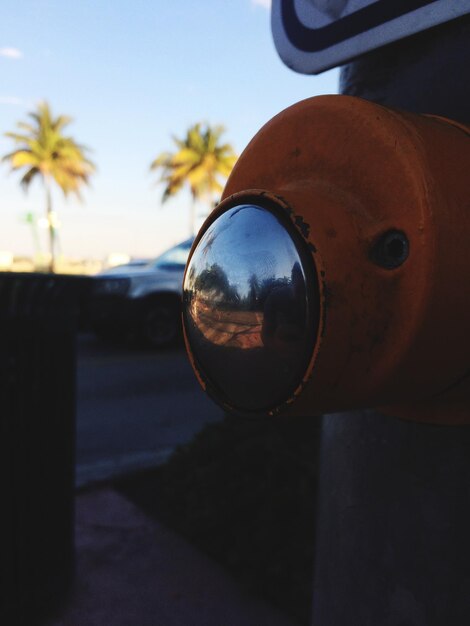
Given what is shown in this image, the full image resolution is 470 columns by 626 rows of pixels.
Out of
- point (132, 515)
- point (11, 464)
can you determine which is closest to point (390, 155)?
point (11, 464)

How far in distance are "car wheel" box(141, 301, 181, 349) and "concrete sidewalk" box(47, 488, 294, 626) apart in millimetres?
5868

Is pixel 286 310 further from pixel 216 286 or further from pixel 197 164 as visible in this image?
pixel 197 164

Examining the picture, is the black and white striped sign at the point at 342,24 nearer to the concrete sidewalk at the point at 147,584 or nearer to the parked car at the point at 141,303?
the concrete sidewalk at the point at 147,584

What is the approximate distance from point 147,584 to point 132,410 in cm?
317

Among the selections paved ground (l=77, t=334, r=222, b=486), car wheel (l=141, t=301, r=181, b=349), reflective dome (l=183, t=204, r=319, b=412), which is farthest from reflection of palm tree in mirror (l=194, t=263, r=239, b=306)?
car wheel (l=141, t=301, r=181, b=349)

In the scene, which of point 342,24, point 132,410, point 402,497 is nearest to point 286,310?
point 402,497

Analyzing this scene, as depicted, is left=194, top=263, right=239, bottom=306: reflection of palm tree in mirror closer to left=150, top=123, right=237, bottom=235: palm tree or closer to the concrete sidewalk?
the concrete sidewalk

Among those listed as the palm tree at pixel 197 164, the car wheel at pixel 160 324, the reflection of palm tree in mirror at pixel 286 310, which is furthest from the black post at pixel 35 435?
the palm tree at pixel 197 164

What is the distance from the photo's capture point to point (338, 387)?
529 millimetres

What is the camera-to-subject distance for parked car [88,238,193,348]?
27.7ft

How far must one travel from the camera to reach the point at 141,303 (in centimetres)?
843

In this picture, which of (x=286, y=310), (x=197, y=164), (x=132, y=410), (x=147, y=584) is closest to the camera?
(x=286, y=310)

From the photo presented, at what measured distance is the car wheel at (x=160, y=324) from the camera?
28.2 feet

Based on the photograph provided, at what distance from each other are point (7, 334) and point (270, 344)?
1.37 meters
